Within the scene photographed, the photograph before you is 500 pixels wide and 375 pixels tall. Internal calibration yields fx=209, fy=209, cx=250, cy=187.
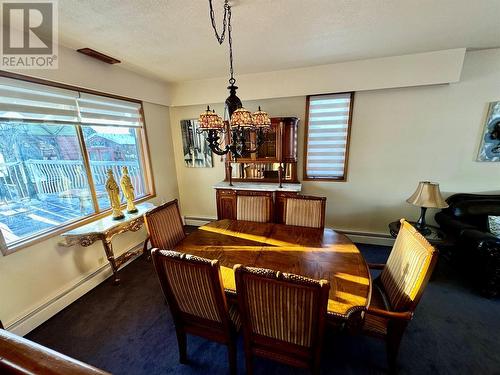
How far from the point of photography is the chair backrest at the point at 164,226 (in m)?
1.88

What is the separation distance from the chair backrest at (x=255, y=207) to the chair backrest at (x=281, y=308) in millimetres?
1292

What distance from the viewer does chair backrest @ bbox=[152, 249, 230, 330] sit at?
3.78 feet

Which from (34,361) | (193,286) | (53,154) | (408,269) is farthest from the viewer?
(53,154)

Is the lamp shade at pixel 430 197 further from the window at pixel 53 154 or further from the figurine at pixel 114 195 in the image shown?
the window at pixel 53 154

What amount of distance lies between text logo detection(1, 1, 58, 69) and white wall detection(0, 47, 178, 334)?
95 mm

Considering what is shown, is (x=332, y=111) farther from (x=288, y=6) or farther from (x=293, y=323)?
(x=293, y=323)

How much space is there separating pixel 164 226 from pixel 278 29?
206 cm

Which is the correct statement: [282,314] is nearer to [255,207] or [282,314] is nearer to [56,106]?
[255,207]

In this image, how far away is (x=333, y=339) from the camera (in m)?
1.71

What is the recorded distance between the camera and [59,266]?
7.06 ft

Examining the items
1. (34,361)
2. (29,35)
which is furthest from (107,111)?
(34,361)

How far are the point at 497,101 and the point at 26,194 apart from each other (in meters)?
5.11

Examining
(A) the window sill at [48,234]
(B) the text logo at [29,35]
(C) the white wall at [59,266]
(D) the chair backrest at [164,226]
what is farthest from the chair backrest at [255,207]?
(B) the text logo at [29,35]

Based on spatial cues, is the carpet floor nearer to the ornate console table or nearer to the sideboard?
the ornate console table
